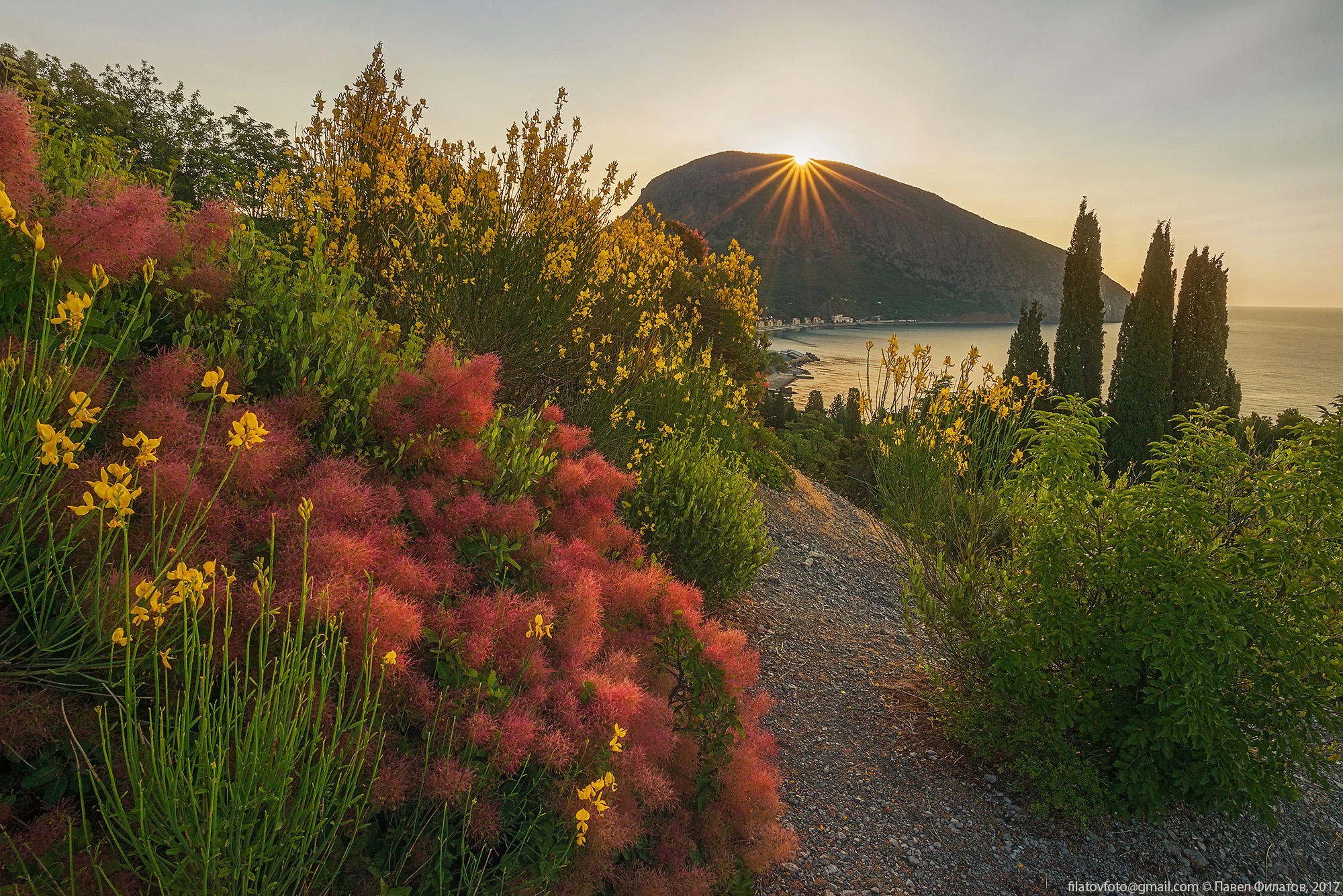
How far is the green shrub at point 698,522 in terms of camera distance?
487 cm

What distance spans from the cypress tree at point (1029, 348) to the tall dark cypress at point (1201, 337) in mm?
3550

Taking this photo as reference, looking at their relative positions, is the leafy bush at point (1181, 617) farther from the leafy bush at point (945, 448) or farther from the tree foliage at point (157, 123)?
the tree foliage at point (157, 123)

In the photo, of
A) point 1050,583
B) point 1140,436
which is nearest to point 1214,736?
point 1050,583

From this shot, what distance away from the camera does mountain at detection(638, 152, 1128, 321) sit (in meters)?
119

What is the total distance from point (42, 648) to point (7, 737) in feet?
0.86

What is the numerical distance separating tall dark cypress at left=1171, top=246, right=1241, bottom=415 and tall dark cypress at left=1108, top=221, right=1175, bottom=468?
2.11ft

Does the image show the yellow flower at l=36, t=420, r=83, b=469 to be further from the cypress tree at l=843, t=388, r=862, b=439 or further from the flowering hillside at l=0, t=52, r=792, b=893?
the cypress tree at l=843, t=388, r=862, b=439

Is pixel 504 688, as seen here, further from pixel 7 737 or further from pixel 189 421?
pixel 189 421

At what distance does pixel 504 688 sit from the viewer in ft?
6.67

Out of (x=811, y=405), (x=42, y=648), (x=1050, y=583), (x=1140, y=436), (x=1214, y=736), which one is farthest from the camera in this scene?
(x=811, y=405)

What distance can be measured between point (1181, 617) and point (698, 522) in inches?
115

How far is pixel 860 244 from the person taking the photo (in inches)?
5364

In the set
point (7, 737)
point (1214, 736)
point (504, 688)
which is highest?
point (7, 737)

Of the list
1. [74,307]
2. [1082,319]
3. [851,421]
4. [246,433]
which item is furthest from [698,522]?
[1082,319]
